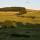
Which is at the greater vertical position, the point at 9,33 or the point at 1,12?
the point at 1,12

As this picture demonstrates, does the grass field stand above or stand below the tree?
above

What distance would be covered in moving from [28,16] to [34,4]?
16 centimetres

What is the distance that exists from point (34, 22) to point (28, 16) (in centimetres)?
10

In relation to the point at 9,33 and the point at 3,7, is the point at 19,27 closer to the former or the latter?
the point at 9,33

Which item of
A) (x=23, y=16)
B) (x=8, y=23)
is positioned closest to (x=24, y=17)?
(x=23, y=16)

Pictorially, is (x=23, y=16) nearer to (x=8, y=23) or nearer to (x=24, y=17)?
(x=24, y=17)

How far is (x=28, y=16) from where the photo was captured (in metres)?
Result: 1.36

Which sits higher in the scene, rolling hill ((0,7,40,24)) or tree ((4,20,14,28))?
rolling hill ((0,7,40,24))

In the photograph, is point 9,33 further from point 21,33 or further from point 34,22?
point 34,22

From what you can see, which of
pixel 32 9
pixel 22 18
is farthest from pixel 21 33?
pixel 32 9

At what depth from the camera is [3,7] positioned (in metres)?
1.38

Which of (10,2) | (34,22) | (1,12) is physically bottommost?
(34,22)

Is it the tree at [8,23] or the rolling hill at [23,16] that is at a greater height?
the rolling hill at [23,16]

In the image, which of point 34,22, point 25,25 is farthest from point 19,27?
point 34,22
